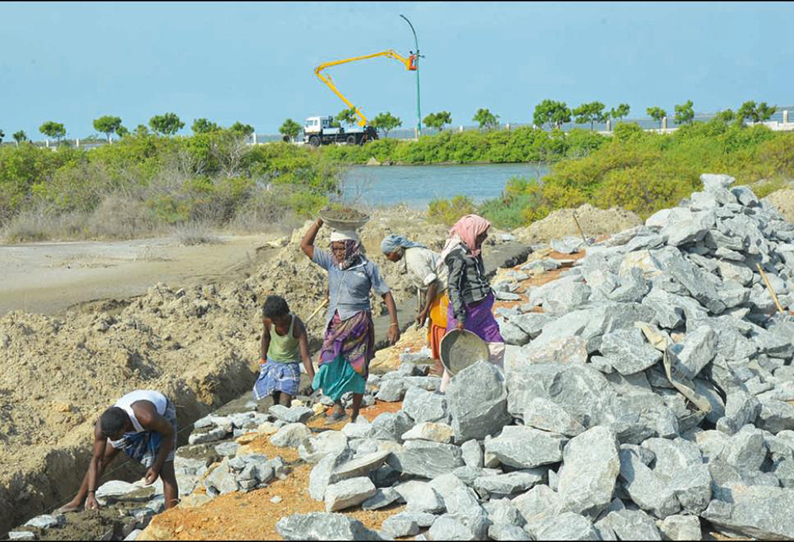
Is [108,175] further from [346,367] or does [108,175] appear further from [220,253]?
[346,367]

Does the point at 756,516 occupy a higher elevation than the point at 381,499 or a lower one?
lower

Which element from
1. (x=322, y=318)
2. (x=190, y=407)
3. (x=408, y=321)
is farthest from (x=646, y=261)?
(x=190, y=407)

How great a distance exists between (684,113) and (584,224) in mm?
37222

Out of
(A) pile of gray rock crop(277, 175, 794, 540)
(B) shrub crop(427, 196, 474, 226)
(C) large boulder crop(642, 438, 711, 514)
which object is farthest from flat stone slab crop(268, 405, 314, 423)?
(B) shrub crop(427, 196, 474, 226)

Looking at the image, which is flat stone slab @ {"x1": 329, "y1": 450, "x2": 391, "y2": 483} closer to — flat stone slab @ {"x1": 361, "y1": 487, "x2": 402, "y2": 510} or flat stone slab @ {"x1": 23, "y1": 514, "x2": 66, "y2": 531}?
flat stone slab @ {"x1": 361, "y1": 487, "x2": 402, "y2": 510}

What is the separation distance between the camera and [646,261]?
33.6 ft

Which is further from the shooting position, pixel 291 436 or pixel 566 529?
pixel 291 436

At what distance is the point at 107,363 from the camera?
29.9ft

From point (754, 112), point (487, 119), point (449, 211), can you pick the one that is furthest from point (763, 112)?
point (449, 211)

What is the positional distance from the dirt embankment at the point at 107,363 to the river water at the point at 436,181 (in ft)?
47.7

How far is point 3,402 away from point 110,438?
3.22 meters

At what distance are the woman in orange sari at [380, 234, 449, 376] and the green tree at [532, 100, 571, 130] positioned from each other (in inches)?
2086

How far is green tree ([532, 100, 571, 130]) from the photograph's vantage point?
58584 mm

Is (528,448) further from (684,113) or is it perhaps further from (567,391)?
(684,113)
